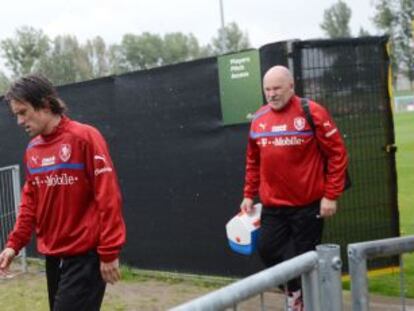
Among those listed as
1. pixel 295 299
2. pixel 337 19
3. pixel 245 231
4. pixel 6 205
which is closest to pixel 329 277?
pixel 295 299

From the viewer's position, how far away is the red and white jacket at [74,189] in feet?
12.7

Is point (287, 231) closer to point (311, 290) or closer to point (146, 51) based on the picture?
point (311, 290)

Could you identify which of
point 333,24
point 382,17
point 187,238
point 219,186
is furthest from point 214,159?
point 333,24

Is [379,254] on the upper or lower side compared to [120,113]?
lower

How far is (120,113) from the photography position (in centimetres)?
812

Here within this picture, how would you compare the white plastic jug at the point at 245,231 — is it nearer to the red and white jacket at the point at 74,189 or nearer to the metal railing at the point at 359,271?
the red and white jacket at the point at 74,189

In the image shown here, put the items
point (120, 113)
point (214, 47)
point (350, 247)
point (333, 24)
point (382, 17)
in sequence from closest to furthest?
point (350, 247) → point (120, 113) → point (382, 17) → point (214, 47) → point (333, 24)

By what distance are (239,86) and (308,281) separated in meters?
4.37

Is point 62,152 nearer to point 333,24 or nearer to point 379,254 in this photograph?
point 379,254

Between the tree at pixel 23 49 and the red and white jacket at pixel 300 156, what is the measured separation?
48403mm

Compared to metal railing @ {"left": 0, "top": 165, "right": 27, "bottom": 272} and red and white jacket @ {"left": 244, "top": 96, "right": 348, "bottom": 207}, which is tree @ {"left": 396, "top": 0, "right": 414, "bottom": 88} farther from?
red and white jacket @ {"left": 244, "top": 96, "right": 348, "bottom": 207}

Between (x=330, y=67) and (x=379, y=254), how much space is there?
3.96 metres

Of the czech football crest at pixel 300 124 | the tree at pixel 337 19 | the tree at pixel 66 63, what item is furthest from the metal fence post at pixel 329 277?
the tree at pixel 337 19

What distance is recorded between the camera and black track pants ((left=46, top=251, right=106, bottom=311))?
12.9ft
